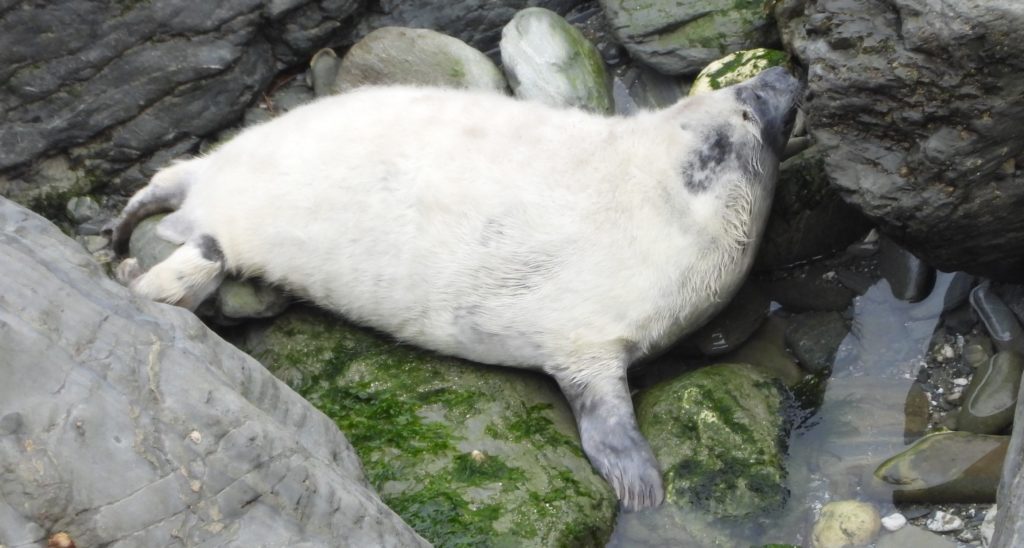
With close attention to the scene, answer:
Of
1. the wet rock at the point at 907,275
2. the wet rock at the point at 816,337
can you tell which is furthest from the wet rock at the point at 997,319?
the wet rock at the point at 816,337

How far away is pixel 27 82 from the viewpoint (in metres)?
5.89

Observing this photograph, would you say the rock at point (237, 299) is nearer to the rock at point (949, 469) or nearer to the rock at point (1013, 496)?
the rock at point (949, 469)

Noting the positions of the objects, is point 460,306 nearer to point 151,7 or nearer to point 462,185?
point 462,185

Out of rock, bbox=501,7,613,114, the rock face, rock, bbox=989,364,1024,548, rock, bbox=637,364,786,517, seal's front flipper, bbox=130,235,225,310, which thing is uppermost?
the rock face

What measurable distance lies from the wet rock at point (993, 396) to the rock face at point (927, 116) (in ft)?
1.37

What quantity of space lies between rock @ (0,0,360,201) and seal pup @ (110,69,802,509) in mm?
801

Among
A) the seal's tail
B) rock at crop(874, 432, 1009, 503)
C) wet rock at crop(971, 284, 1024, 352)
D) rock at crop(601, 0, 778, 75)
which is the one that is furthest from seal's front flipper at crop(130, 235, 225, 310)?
wet rock at crop(971, 284, 1024, 352)

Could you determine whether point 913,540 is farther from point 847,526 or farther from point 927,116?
point 927,116

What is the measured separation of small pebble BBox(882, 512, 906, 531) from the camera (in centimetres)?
467

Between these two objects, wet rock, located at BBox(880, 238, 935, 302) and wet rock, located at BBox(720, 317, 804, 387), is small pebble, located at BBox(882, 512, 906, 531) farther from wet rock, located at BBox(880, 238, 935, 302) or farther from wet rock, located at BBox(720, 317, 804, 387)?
wet rock, located at BBox(880, 238, 935, 302)

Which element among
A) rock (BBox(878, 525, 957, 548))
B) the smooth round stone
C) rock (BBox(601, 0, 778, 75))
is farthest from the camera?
the smooth round stone

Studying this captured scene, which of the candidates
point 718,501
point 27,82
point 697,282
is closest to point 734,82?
point 697,282

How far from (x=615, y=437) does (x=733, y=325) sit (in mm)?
942

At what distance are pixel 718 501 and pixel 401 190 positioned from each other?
5.97 feet
